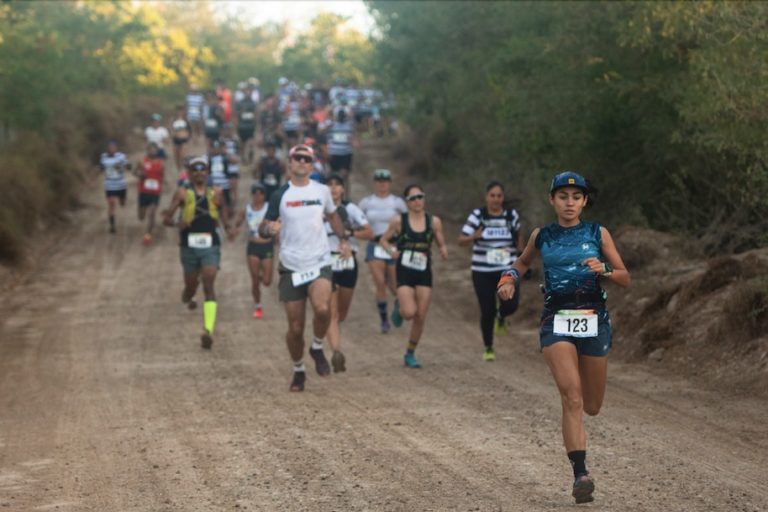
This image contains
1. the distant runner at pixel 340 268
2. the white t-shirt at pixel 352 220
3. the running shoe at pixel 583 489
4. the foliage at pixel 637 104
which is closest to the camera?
the running shoe at pixel 583 489

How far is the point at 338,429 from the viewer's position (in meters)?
10.3

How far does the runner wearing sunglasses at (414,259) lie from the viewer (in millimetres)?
13836

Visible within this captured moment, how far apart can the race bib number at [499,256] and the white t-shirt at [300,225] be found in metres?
2.70

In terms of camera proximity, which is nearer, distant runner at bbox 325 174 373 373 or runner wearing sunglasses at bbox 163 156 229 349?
distant runner at bbox 325 174 373 373

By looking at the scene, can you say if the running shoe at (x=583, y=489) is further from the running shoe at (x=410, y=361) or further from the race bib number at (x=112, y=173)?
the race bib number at (x=112, y=173)

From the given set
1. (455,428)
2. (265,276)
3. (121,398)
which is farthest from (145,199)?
(455,428)

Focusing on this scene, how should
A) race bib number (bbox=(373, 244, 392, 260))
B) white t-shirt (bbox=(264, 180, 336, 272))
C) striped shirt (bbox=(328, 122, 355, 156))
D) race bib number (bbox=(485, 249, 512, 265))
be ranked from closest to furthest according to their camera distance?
white t-shirt (bbox=(264, 180, 336, 272)), race bib number (bbox=(485, 249, 512, 265)), race bib number (bbox=(373, 244, 392, 260)), striped shirt (bbox=(328, 122, 355, 156))

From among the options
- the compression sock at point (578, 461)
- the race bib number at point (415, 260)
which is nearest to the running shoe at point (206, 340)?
the race bib number at point (415, 260)

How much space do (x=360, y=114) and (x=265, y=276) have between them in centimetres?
2300

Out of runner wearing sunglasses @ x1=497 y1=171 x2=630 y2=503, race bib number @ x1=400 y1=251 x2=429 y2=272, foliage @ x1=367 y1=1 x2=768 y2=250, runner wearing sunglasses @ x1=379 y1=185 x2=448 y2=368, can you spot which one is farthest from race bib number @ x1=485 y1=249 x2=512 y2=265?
runner wearing sunglasses @ x1=497 y1=171 x2=630 y2=503

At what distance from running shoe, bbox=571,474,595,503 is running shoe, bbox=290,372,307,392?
17.4ft

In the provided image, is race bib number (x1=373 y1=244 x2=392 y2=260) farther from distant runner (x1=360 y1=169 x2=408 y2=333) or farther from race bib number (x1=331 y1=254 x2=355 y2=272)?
race bib number (x1=331 y1=254 x2=355 y2=272)

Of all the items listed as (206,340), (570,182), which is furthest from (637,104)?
(570,182)

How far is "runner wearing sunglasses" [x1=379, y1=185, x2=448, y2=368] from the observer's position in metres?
13.8
